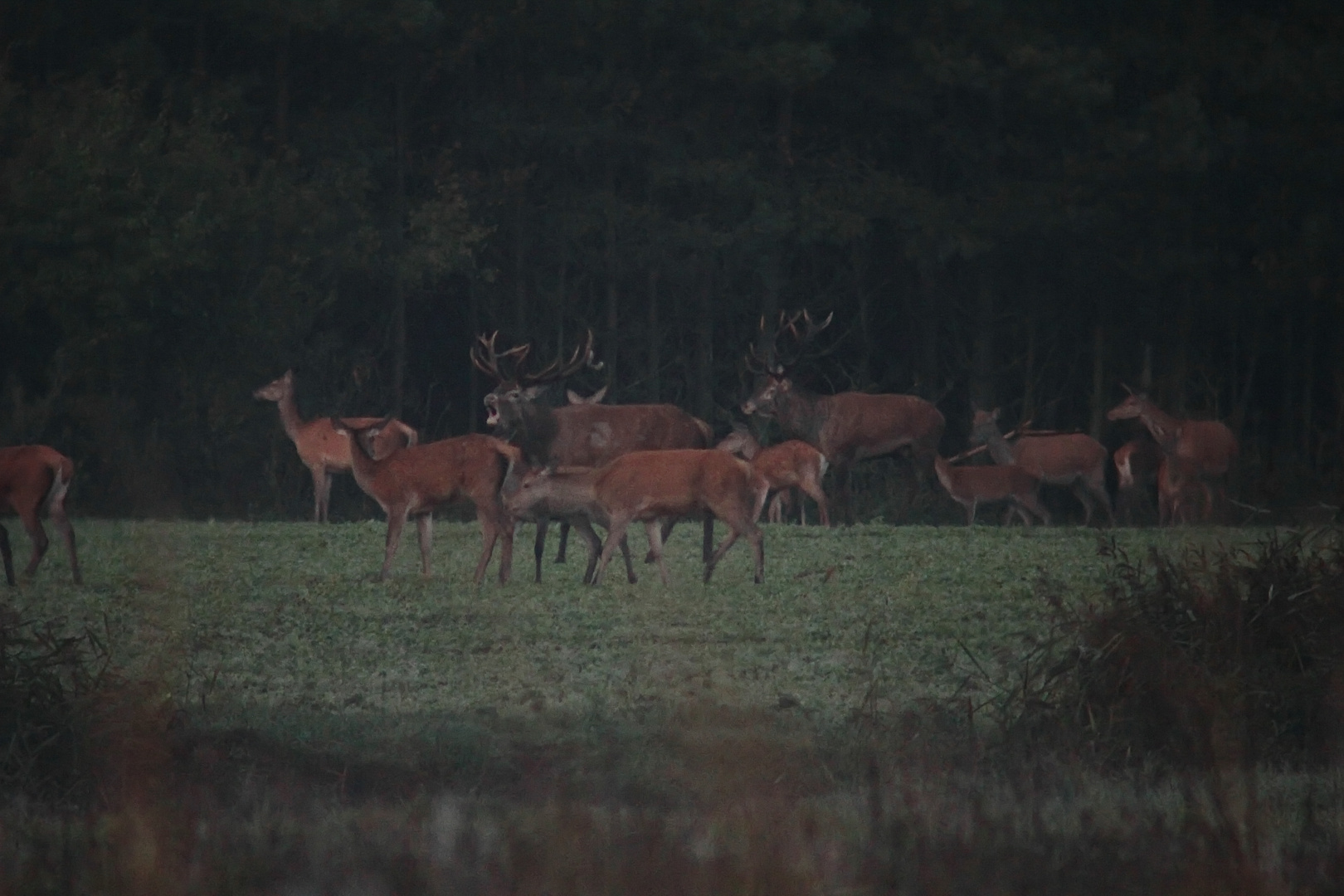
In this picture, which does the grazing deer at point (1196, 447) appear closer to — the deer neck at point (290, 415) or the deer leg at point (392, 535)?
the deer neck at point (290, 415)

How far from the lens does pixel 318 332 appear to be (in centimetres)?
2730

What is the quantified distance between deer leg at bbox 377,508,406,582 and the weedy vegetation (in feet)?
0.83

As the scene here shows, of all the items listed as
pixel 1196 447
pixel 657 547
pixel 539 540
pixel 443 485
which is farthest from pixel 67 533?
pixel 1196 447

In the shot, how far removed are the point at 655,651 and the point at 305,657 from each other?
1715 mm

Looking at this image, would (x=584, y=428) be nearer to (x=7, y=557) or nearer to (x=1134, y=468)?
(x=7, y=557)

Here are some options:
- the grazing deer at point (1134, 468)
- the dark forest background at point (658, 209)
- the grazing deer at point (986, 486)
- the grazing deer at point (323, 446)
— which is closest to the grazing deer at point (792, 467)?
the grazing deer at point (986, 486)

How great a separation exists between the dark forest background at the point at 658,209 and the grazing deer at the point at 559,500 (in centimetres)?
1043

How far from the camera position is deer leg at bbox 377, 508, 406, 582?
13742 millimetres

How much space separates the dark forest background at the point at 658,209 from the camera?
80.5 feet

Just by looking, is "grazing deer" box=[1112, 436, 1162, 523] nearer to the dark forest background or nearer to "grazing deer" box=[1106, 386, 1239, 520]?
"grazing deer" box=[1106, 386, 1239, 520]

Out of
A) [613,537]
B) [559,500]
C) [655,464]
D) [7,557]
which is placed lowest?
[7,557]

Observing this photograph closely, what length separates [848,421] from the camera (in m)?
22.6

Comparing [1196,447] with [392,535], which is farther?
[1196,447]

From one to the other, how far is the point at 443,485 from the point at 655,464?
1454 mm
